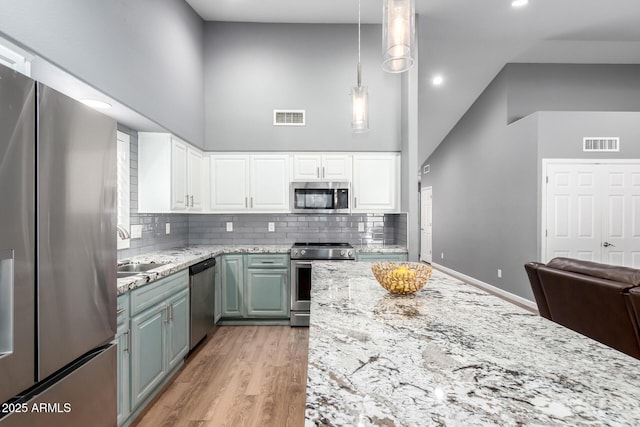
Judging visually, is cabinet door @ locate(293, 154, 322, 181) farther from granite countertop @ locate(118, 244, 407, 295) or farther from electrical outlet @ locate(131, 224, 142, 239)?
electrical outlet @ locate(131, 224, 142, 239)

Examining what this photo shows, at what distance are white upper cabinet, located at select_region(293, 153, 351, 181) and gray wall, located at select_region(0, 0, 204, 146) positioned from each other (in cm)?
123

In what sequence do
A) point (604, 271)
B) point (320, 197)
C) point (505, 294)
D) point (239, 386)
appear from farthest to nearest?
1. point (505, 294)
2. point (320, 197)
3. point (239, 386)
4. point (604, 271)

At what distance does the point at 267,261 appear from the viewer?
11.8 feet

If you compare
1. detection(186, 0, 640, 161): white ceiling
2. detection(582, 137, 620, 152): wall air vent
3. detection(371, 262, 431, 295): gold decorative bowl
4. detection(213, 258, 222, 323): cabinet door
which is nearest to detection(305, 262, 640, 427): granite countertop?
detection(371, 262, 431, 295): gold decorative bowl

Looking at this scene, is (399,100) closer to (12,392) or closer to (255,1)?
(255,1)

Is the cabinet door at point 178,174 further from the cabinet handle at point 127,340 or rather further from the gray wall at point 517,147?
the gray wall at point 517,147

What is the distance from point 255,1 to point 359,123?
2.28m

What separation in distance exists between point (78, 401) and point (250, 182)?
2.88m

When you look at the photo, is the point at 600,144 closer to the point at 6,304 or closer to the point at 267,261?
the point at 267,261

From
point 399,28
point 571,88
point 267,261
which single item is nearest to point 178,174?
point 267,261

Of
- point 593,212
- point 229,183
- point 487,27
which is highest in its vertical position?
point 487,27

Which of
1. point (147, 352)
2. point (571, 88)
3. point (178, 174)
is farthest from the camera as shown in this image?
point (571, 88)

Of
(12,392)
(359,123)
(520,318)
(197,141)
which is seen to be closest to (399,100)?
(359,123)

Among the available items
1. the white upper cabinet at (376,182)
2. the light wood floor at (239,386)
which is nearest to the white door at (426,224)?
the white upper cabinet at (376,182)
